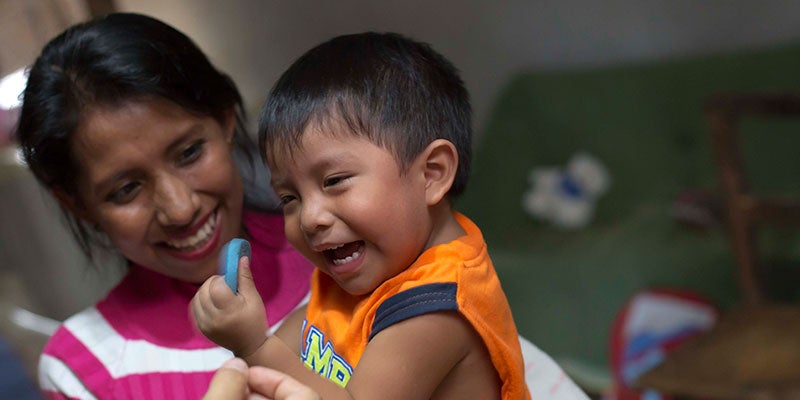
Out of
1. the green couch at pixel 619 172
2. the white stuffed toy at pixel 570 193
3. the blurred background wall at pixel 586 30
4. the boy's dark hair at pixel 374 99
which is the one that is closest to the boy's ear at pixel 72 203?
the boy's dark hair at pixel 374 99

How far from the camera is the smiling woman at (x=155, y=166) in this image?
0.64m

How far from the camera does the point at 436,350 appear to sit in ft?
1.69

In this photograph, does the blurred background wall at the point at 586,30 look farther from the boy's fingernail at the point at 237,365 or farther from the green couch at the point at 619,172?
the boy's fingernail at the point at 237,365

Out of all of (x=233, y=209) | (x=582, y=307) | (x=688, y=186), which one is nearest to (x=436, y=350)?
(x=233, y=209)

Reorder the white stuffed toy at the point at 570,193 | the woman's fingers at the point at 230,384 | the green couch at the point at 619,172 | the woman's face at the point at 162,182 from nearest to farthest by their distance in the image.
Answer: the woman's fingers at the point at 230,384 < the woman's face at the point at 162,182 < the green couch at the point at 619,172 < the white stuffed toy at the point at 570,193

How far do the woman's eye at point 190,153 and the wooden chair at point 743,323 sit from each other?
1.01 m

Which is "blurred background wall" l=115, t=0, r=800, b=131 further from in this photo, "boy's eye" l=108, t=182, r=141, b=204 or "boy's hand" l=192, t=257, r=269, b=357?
"boy's hand" l=192, t=257, r=269, b=357

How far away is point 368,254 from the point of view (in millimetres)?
527

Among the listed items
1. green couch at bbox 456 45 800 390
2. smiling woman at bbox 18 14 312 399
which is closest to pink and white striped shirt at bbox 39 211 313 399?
smiling woman at bbox 18 14 312 399

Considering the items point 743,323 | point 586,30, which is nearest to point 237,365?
point 743,323

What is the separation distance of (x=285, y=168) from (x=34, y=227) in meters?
0.53

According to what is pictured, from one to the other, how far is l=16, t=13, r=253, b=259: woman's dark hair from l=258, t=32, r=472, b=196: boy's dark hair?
130 millimetres

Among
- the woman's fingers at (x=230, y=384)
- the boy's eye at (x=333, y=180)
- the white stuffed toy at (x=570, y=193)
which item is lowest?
the white stuffed toy at (x=570, y=193)

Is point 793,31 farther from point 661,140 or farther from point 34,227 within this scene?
point 34,227
